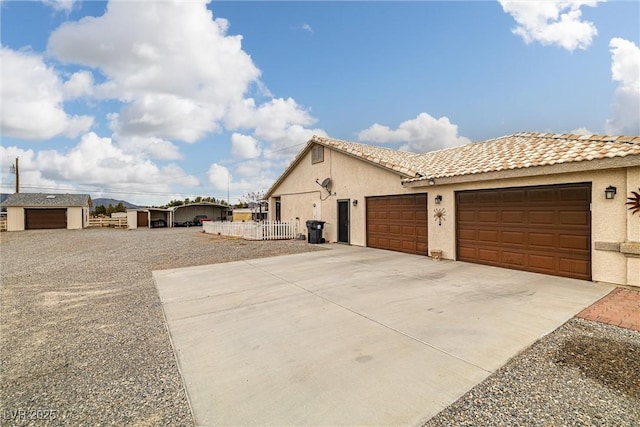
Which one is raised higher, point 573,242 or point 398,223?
point 398,223

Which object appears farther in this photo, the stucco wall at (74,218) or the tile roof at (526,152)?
the stucco wall at (74,218)

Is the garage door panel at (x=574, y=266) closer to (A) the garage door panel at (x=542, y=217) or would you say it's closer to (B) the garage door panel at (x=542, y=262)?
(B) the garage door panel at (x=542, y=262)

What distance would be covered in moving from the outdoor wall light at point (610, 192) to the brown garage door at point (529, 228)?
12.9 inches

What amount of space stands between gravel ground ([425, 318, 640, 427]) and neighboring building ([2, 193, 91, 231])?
3719 cm

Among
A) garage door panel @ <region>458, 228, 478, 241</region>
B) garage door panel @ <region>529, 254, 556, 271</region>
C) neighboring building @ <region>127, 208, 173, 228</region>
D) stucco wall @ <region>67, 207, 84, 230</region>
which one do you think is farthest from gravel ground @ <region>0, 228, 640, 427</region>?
stucco wall @ <region>67, 207, 84, 230</region>

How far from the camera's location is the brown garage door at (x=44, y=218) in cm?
2786

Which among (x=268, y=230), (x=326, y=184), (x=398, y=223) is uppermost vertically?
(x=326, y=184)

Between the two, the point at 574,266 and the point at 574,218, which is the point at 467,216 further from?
the point at 574,266

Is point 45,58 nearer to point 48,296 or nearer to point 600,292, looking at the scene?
point 48,296

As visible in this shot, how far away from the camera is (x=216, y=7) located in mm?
11883

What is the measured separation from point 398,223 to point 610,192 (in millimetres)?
5812

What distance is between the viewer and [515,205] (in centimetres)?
738

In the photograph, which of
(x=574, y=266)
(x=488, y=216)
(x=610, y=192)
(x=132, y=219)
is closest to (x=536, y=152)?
(x=488, y=216)

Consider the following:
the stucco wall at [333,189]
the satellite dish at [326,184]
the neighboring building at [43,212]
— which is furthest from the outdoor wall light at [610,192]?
the neighboring building at [43,212]
